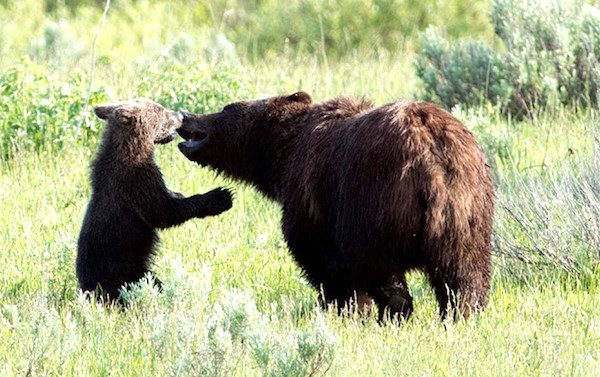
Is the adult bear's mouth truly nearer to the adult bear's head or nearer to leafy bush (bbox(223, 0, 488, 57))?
the adult bear's head

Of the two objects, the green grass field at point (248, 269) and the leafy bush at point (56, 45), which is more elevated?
the green grass field at point (248, 269)

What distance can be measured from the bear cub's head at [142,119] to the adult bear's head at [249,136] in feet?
0.43

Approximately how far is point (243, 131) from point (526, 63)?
4.82m

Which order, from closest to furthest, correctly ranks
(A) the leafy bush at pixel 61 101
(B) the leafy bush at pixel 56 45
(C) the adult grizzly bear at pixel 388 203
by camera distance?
(C) the adult grizzly bear at pixel 388 203, (A) the leafy bush at pixel 61 101, (B) the leafy bush at pixel 56 45

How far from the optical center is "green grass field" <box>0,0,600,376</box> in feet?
20.2

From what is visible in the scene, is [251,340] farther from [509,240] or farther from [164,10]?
[164,10]

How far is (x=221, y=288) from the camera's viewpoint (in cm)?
804

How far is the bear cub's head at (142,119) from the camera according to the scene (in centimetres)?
835

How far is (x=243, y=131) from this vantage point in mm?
8516

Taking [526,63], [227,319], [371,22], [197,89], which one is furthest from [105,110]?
[371,22]

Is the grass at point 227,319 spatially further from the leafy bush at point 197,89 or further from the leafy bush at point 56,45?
the leafy bush at point 56,45

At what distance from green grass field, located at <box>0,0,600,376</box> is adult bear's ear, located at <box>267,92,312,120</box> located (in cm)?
108

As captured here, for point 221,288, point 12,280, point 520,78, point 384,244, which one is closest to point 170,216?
point 221,288

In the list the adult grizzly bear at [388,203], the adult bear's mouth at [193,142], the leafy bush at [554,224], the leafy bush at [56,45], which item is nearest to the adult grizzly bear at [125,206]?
the adult bear's mouth at [193,142]
